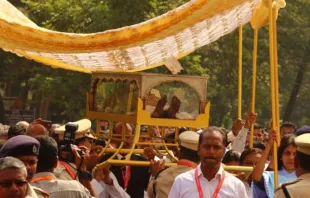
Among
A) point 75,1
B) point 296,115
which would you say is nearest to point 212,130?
point 75,1

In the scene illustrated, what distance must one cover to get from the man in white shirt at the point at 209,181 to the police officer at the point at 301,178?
894 mm

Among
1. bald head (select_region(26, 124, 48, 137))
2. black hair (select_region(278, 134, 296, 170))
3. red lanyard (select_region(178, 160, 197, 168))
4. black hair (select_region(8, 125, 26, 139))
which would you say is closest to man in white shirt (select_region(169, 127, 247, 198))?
red lanyard (select_region(178, 160, 197, 168))

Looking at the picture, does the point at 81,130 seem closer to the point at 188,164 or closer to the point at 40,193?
the point at 188,164

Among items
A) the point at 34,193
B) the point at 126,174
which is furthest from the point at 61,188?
the point at 126,174

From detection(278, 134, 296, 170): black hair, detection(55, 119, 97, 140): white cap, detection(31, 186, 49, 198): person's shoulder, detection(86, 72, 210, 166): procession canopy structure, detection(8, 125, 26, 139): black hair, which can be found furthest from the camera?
detection(8, 125, 26, 139): black hair

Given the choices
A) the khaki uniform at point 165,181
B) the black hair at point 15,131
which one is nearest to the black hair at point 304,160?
the khaki uniform at point 165,181

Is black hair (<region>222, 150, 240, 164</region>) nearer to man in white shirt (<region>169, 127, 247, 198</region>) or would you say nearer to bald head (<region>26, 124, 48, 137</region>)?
bald head (<region>26, 124, 48, 137</region>)

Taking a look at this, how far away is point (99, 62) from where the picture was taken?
11.1 m

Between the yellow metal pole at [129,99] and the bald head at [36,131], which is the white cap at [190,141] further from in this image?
the bald head at [36,131]

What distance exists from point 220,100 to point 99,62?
21268 millimetres

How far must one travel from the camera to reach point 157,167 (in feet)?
32.5

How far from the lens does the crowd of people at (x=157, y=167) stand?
6594 mm

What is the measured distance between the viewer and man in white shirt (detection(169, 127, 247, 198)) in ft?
24.9

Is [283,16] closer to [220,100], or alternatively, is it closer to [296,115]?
[220,100]
